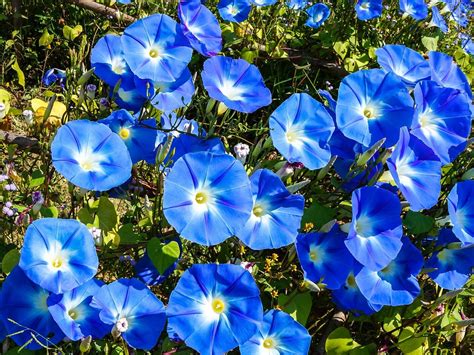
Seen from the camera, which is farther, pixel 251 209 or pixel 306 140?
pixel 306 140

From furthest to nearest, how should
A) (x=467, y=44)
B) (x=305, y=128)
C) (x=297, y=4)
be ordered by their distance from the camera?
(x=467, y=44) < (x=297, y=4) < (x=305, y=128)

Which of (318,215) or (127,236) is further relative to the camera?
(318,215)

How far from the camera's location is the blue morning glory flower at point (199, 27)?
2.01 m

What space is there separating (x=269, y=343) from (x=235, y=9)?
75.1 inches

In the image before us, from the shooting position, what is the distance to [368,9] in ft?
11.1

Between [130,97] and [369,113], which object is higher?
[130,97]

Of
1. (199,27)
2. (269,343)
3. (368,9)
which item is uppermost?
(368,9)

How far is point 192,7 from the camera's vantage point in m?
2.12

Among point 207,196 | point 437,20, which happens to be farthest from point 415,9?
point 207,196

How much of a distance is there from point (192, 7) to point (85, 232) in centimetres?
99

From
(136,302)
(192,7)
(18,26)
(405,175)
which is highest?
(18,26)

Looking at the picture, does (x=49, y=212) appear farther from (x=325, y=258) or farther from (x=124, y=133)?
(x=325, y=258)

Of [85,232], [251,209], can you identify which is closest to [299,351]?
[251,209]

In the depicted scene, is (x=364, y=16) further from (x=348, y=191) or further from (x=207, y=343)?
(x=207, y=343)
